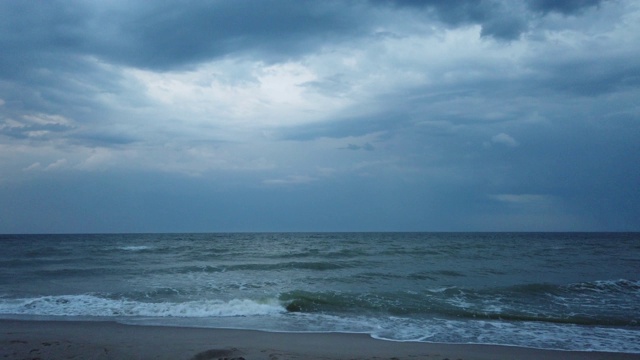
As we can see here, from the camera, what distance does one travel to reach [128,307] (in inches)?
536

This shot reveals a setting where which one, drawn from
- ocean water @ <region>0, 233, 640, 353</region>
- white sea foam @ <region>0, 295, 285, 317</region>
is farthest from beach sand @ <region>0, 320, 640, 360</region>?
white sea foam @ <region>0, 295, 285, 317</region>

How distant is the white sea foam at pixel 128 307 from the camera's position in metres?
12.9

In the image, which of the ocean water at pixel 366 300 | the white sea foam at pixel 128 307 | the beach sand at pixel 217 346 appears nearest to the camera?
the beach sand at pixel 217 346

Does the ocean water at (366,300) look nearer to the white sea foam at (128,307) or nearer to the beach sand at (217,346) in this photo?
the white sea foam at (128,307)

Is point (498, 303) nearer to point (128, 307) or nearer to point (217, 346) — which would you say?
point (217, 346)

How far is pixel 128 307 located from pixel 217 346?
6.33m

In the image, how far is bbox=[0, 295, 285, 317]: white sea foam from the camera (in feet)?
42.4

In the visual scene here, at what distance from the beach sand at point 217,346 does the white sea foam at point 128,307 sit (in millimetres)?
2098

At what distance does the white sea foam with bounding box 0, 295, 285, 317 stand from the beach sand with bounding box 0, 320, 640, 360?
2098 millimetres

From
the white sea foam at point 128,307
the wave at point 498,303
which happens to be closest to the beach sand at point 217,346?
the white sea foam at point 128,307

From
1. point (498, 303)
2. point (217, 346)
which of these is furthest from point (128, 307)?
point (498, 303)

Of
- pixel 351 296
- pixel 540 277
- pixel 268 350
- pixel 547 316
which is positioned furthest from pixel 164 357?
pixel 540 277

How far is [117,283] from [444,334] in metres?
14.8

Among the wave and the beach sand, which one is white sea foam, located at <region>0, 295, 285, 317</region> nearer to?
the wave
